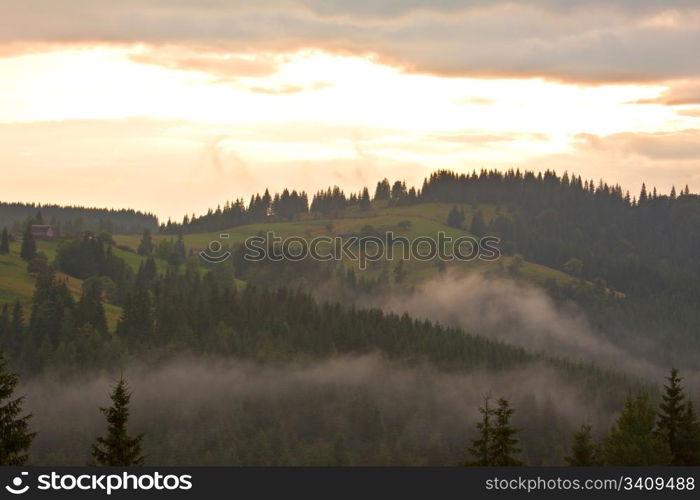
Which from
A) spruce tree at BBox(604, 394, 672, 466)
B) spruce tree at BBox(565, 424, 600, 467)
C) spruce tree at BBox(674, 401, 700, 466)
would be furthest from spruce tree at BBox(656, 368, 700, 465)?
spruce tree at BBox(565, 424, 600, 467)

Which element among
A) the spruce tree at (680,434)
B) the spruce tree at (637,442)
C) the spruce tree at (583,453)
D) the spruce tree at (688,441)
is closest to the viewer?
the spruce tree at (637,442)

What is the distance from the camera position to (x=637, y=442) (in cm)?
10800

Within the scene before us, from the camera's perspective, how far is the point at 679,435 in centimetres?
10919

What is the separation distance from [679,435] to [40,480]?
207ft

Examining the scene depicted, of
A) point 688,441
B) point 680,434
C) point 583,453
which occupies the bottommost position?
point 583,453

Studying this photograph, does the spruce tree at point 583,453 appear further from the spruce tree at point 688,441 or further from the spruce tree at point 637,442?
the spruce tree at point 688,441

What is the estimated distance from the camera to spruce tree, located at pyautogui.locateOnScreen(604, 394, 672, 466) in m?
105

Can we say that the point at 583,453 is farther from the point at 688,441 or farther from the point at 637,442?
the point at 688,441

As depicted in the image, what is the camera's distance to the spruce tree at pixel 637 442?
4126 inches

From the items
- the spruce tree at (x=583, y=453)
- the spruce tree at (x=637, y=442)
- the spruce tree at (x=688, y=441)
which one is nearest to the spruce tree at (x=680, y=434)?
the spruce tree at (x=688, y=441)

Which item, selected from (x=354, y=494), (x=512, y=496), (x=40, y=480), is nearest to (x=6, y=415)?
(x=40, y=480)

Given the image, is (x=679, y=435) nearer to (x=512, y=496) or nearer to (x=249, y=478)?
(x=512, y=496)

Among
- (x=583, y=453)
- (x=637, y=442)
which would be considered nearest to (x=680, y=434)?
(x=637, y=442)

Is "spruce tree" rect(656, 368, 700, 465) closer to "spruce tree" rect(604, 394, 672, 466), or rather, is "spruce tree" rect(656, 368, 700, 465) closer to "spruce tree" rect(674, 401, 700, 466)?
"spruce tree" rect(674, 401, 700, 466)
